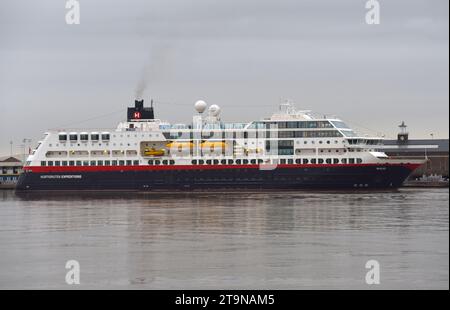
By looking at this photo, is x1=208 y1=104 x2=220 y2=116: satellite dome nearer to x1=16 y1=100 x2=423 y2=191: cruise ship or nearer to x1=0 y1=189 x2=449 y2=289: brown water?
x1=16 y1=100 x2=423 y2=191: cruise ship

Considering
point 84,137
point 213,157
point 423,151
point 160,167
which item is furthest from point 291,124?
point 423,151

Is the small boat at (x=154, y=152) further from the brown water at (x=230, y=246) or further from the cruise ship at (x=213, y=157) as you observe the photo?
the brown water at (x=230, y=246)

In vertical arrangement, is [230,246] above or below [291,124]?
below

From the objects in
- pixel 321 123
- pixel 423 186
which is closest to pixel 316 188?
pixel 321 123

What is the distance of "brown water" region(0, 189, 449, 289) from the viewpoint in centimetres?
2556

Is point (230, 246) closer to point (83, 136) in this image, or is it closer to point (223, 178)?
point (223, 178)

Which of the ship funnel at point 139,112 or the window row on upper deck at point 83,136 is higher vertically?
the ship funnel at point 139,112

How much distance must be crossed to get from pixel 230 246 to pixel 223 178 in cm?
4567

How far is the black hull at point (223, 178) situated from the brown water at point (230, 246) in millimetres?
Answer: 23292

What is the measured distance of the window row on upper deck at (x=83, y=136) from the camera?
8231 centimetres

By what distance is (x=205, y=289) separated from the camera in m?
24.0

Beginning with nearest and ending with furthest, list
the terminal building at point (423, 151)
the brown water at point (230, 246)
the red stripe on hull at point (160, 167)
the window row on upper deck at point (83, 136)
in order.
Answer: the brown water at point (230, 246)
the red stripe on hull at point (160, 167)
the window row on upper deck at point (83, 136)
the terminal building at point (423, 151)

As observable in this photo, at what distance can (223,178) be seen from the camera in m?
78.2

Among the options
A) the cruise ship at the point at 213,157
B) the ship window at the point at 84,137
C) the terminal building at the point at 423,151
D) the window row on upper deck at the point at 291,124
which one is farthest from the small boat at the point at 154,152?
the terminal building at the point at 423,151
